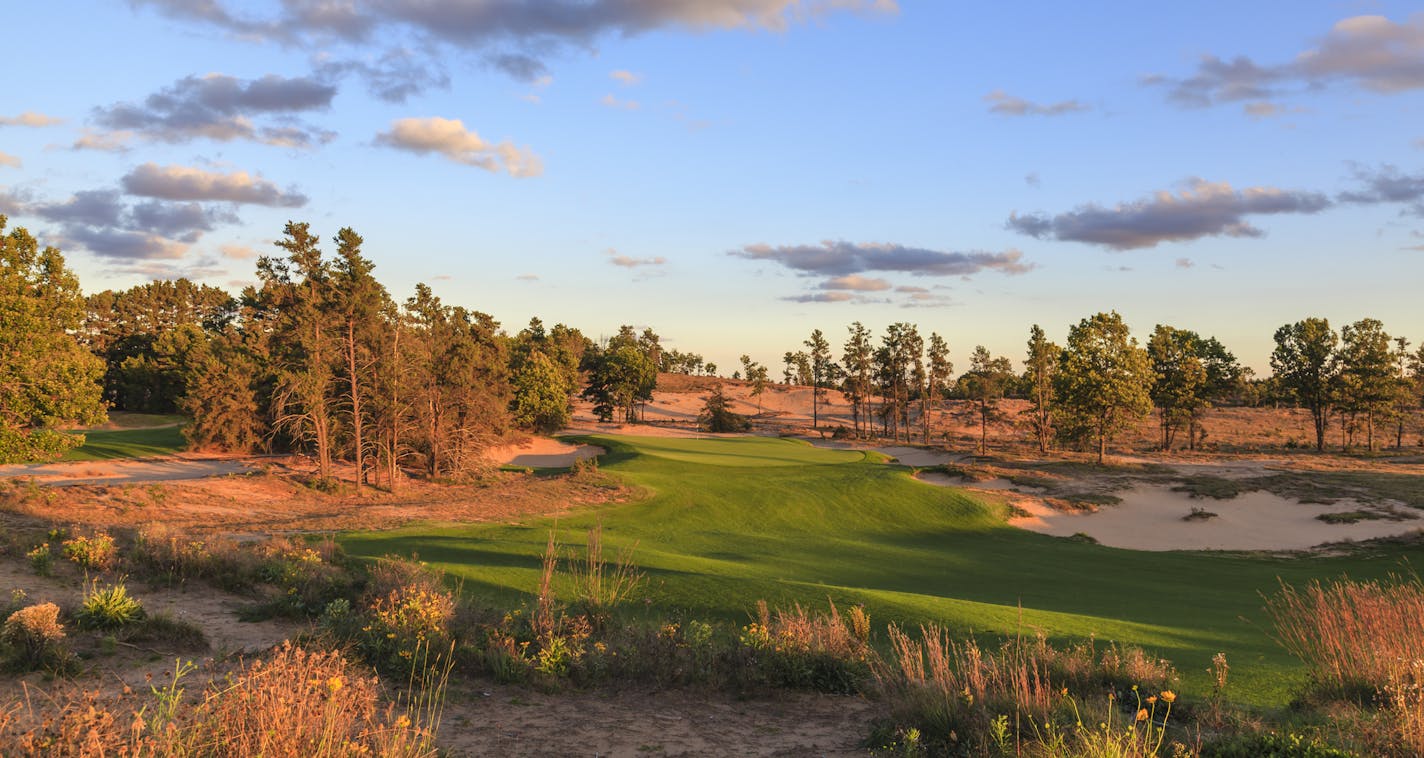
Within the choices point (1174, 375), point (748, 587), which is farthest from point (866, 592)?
point (1174, 375)

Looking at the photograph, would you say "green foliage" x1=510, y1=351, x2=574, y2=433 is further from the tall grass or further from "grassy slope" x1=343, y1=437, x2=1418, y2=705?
the tall grass

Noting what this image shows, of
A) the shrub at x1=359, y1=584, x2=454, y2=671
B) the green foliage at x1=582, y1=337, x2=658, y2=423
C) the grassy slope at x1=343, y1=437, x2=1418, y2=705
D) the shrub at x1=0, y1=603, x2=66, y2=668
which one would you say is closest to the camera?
the shrub at x1=0, y1=603, x2=66, y2=668

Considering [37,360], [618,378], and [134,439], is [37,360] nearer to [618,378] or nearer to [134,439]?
[134,439]

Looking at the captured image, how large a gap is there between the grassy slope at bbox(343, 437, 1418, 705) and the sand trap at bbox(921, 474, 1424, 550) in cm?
324

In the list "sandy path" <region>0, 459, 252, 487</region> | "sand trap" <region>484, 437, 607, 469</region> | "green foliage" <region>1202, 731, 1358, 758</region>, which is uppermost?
"green foliage" <region>1202, 731, 1358, 758</region>

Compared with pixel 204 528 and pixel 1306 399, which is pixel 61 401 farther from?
pixel 1306 399

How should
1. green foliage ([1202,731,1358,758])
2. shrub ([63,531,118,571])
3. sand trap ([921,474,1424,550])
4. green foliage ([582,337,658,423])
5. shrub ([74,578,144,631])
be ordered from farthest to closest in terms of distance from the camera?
green foliage ([582,337,658,423]) < sand trap ([921,474,1424,550]) < shrub ([63,531,118,571]) < shrub ([74,578,144,631]) < green foliage ([1202,731,1358,758])

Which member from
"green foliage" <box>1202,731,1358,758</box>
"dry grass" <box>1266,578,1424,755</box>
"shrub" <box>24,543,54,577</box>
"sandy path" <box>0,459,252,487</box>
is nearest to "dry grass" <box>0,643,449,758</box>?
"green foliage" <box>1202,731,1358,758</box>

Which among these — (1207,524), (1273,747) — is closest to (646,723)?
(1273,747)

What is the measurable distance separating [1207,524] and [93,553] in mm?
41759

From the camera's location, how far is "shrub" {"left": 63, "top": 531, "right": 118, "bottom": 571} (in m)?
14.2

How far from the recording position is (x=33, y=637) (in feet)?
29.4

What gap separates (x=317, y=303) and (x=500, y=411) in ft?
44.5

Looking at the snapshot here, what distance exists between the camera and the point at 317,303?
3938 cm
